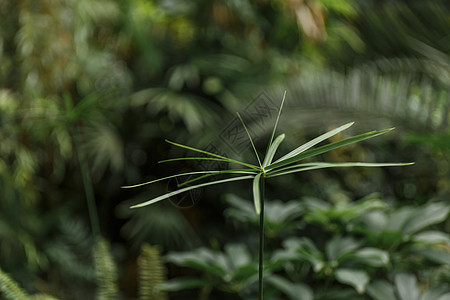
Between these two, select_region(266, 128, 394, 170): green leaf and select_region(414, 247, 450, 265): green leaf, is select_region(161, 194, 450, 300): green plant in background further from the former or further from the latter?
select_region(266, 128, 394, 170): green leaf

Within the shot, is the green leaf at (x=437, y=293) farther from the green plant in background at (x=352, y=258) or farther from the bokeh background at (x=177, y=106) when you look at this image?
the bokeh background at (x=177, y=106)

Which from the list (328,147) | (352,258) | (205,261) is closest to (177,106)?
(205,261)

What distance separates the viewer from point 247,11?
155 cm

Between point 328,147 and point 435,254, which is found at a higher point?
point 328,147

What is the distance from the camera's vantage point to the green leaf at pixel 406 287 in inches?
26.6

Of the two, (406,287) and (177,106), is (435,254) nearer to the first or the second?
(406,287)

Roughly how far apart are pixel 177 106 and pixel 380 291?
102cm

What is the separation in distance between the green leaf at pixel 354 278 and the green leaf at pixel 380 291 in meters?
0.04

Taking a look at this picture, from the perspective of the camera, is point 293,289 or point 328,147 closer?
point 328,147

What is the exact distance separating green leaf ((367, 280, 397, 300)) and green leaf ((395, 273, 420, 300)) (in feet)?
0.05

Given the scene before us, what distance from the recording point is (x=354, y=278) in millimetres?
638

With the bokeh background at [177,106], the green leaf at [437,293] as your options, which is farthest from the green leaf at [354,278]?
the bokeh background at [177,106]

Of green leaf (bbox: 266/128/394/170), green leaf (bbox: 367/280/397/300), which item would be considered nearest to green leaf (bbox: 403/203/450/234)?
green leaf (bbox: 367/280/397/300)

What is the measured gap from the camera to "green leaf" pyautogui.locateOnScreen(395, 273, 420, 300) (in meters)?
0.67
